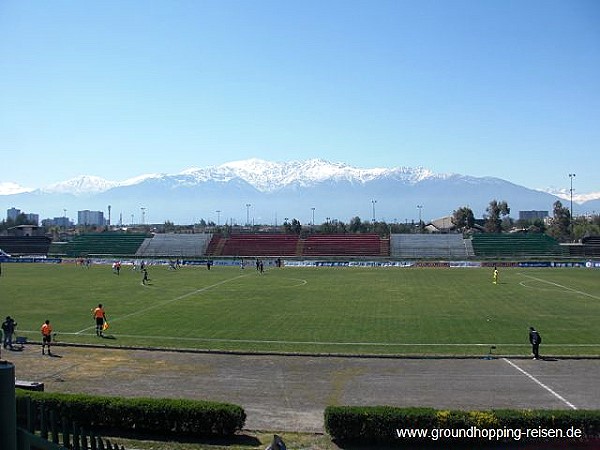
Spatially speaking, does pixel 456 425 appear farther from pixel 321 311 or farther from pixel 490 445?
pixel 321 311

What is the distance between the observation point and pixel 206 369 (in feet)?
72.6

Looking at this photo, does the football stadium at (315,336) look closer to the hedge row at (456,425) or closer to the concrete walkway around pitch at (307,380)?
the concrete walkway around pitch at (307,380)

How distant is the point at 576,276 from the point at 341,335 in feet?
129

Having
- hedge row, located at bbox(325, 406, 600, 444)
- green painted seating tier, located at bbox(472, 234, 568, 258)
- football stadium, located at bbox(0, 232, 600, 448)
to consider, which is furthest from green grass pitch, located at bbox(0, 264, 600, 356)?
green painted seating tier, located at bbox(472, 234, 568, 258)

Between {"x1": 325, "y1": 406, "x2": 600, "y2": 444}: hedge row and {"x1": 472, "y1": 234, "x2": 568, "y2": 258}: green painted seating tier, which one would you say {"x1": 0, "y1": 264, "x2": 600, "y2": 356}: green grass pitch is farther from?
{"x1": 472, "y1": 234, "x2": 568, "y2": 258}: green painted seating tier

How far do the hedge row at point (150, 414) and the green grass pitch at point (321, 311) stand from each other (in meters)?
10.2

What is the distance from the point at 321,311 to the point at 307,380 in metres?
15.4

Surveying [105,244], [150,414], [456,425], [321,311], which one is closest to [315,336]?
[321,311]

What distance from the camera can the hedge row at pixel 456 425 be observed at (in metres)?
14.1

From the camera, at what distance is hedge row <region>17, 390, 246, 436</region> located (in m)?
15.1

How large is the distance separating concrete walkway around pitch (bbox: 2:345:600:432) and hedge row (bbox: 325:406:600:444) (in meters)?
1.59

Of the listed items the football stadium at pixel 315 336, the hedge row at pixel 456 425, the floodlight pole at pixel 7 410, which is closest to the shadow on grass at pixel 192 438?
the football stadium at pixel 315 336

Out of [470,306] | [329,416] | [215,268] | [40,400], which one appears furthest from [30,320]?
[215,268]

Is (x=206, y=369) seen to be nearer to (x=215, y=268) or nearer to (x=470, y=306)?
(x=470, y=306)
